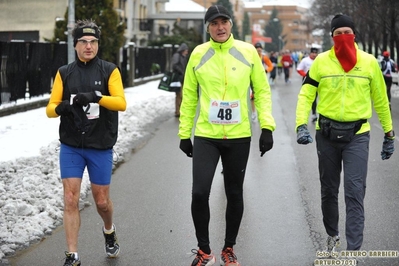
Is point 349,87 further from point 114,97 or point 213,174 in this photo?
Answer: point 114,97

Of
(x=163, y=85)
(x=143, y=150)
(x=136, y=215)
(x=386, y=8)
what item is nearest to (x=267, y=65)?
(x=163, y=85)

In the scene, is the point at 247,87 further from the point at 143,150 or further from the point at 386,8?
the point at 386,8

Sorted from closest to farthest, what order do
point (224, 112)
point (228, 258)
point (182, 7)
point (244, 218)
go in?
1. point (224, 112)
2. point (228, 258)
3. point (244, 218)
4. point (182, 7)

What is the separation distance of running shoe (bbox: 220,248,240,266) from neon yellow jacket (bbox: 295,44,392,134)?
1.28 meters

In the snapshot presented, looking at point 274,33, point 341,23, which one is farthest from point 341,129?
point 274,33

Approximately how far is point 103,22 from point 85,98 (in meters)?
21.7

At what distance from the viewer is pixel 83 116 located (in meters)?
5.62

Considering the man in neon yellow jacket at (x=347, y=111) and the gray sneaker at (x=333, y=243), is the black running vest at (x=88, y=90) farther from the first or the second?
the gray sneaker at (x=333, y=243)

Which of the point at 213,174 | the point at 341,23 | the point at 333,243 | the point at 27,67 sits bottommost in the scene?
the point at 333,243

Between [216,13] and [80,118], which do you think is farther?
[80,118]

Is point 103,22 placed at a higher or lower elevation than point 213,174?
higher

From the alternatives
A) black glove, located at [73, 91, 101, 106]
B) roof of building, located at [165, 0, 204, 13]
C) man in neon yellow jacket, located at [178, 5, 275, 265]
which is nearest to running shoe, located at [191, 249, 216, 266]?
man in neon yellow jacket, located at [178, 5, 275, 265]

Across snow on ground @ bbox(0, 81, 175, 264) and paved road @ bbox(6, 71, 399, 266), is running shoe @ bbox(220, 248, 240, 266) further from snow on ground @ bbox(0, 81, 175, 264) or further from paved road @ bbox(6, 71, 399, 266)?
snow on ground @ bbox(0, 81, 175, 264)

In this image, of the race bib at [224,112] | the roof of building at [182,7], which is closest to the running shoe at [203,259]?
the race bib at [224,112]
